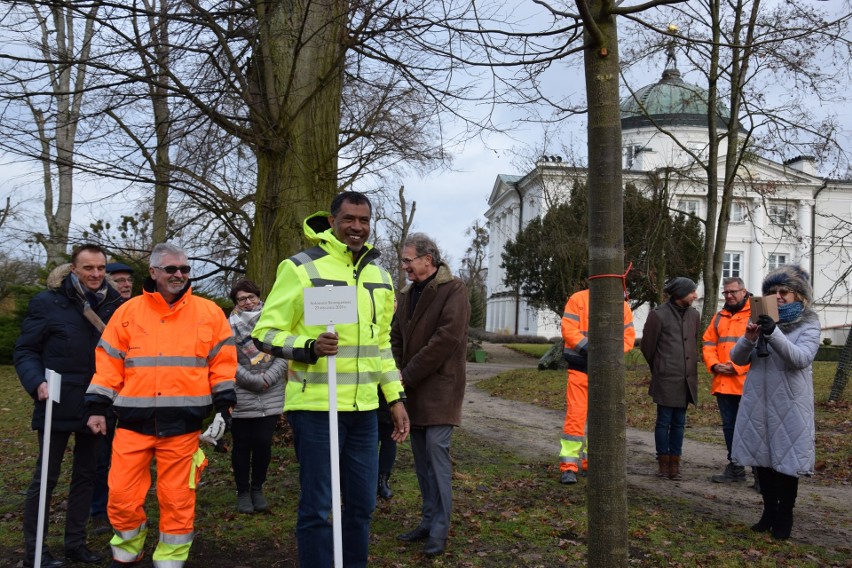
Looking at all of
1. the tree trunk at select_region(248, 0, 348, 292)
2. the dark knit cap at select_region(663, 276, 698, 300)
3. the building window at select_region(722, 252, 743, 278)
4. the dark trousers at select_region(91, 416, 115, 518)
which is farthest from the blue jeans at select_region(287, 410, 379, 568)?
the building window at select_region(722, 252, 743, 278)

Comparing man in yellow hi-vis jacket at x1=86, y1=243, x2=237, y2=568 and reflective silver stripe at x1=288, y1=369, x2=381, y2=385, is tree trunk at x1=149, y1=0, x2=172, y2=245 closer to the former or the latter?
man in yellow hi-vis jacket at x1=86, y1=243, x2=237, y2=568

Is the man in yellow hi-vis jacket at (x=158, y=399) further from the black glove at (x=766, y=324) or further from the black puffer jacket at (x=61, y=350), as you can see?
the black glove at (x=766, y=324)

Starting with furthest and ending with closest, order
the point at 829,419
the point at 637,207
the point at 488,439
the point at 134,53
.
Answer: the point at 637,207 < the point at 829,419 < the point at 488,439 < the point at 134,53

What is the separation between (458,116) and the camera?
22.0 ft

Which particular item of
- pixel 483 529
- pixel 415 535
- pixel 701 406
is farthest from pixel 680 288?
pixel 701 406

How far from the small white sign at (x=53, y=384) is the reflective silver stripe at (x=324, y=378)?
6.48ft

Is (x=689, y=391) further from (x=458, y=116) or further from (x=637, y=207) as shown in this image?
(x=637, y=207)

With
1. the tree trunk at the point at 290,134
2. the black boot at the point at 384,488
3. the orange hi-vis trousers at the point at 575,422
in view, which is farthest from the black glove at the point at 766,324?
the tree trunk at the point at 290,134

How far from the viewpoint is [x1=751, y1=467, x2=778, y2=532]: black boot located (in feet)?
18.8

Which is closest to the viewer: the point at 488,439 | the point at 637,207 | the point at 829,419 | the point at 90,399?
the point at 90,399

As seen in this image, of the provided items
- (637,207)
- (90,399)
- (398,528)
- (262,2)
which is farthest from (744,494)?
(637,207)

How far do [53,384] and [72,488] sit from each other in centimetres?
81

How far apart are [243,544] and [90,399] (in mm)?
1666

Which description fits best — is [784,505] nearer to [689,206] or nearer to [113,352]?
[113,352]
